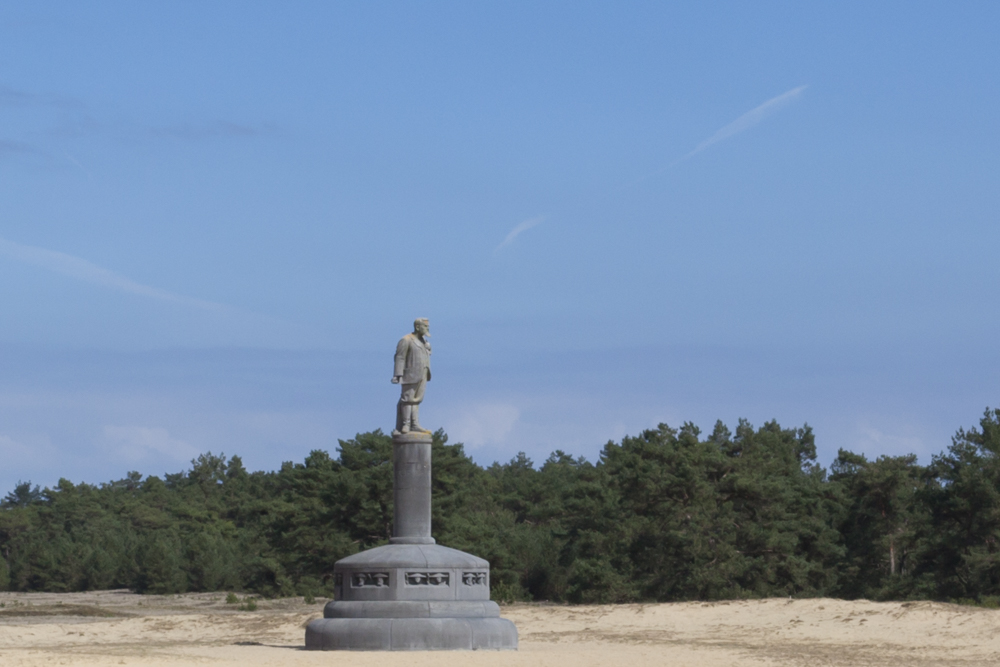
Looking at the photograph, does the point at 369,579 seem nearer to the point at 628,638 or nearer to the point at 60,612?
the point at 628,638

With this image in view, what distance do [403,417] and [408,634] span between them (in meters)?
4.33

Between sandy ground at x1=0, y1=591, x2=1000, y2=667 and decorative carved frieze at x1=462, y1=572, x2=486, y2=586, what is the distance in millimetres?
1468

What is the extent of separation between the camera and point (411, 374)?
2488 cm

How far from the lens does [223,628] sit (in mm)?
31500

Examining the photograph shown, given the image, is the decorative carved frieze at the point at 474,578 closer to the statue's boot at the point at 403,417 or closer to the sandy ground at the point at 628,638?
the sandy ground at the point at 628,638

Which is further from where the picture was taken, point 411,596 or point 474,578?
point 474,578

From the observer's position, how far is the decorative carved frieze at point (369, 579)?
2295 centimetres

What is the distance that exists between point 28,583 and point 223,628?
4630 centimetres

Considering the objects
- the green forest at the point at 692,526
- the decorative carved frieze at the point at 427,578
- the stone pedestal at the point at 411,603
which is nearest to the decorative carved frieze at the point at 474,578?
the stone pedestal at the point at 411,603

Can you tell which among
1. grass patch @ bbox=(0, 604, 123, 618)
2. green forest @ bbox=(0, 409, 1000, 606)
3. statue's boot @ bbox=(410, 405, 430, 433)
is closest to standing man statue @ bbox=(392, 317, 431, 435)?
statue's boot @ bbox=(410, 405, 430, 433)

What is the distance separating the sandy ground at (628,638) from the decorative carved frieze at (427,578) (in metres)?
1.59

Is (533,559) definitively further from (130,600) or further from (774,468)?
(130,600)

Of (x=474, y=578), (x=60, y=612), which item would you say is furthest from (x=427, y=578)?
(x=60, y=612)

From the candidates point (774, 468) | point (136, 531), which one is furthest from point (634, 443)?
point (136, 531)
